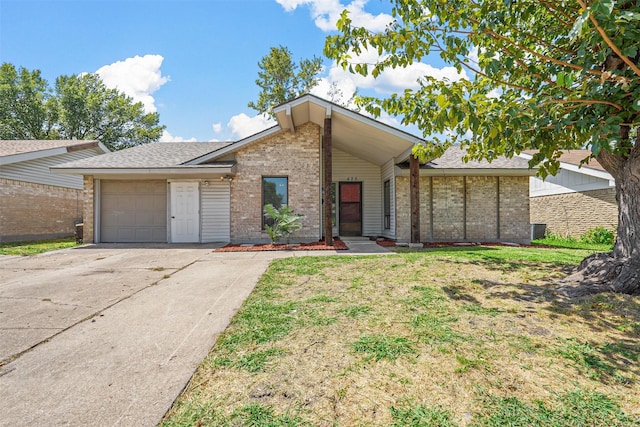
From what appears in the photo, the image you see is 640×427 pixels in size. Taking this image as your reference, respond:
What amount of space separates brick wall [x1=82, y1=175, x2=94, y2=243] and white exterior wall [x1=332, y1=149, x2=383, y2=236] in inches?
379

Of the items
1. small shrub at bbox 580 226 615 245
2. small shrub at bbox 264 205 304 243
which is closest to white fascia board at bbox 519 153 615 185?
small shrub at bbox 580 226 615 245

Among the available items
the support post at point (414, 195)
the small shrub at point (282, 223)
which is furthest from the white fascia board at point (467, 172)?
the small shrub at point (282, 223)

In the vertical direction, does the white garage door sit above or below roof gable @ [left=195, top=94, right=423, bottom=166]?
below

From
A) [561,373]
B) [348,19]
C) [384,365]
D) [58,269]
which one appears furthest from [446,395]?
[58,269]

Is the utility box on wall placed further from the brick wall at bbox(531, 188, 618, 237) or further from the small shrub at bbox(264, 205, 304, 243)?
the small shrub at bbox(264, 205, 304, 243)

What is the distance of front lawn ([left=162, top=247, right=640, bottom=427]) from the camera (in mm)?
2002

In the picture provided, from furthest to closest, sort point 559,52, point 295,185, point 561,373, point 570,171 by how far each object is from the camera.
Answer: point 570,171 → point 295,185 → point 559,52 → point 561,373

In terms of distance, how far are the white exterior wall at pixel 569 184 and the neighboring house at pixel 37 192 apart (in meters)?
22.1

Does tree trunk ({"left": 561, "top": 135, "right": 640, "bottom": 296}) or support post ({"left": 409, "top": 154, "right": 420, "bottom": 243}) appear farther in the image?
support post ({"left": 409, "top": 154, "right": 420, "bottom": 243})

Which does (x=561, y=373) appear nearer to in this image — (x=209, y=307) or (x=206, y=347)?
(x=206, y=347)

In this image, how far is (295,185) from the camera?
38.2 ft

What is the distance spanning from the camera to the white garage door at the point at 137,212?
40.6 feet

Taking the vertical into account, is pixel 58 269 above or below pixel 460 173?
below

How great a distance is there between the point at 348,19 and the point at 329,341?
432 cm
